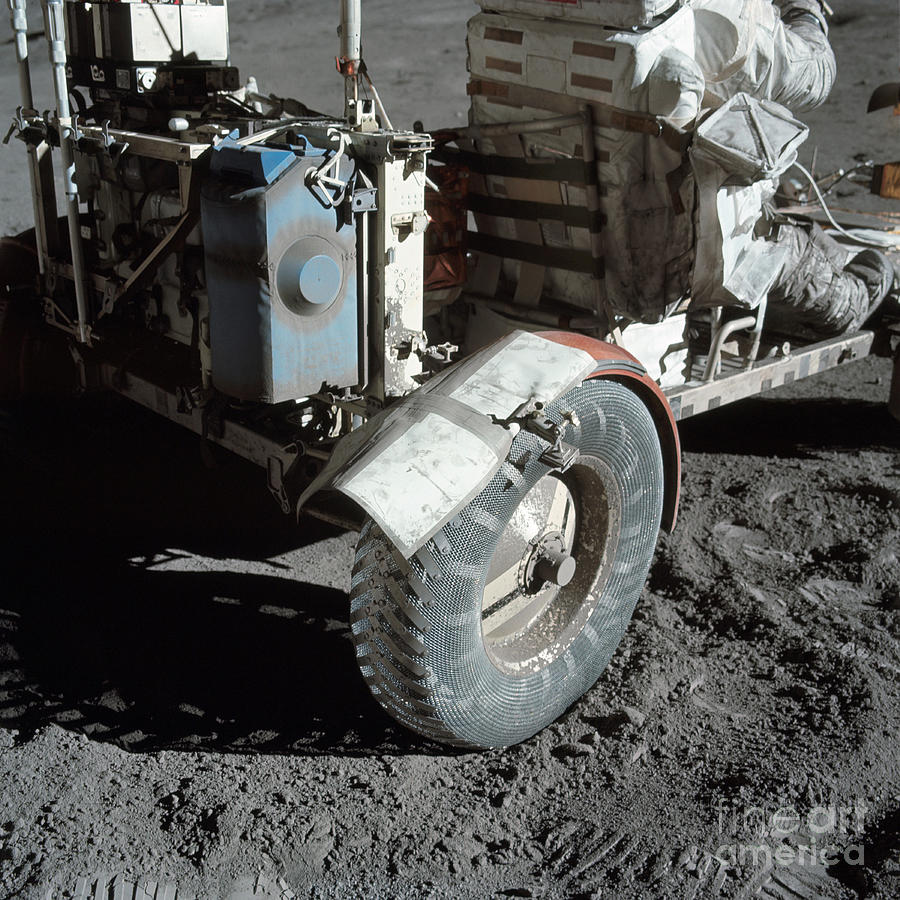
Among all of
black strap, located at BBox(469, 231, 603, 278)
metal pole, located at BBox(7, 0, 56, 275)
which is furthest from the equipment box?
metal pole, located at BBox(7, 0, 56, 275)

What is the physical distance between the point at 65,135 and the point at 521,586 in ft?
6.92

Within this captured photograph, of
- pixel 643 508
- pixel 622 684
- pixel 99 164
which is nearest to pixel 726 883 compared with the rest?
pixel 622 684

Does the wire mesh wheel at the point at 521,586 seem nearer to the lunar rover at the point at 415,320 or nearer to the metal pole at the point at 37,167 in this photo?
the lunar rover at the point at 415,320

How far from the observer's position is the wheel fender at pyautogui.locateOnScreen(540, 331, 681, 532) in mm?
2855

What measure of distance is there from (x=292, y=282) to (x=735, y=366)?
2059 mm

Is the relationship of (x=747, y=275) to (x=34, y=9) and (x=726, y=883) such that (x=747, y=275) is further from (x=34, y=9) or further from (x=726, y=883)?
(x=34, y=9)

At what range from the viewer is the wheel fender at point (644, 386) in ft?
9.37

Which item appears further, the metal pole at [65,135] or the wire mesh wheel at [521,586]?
the metal pole at [65,135]

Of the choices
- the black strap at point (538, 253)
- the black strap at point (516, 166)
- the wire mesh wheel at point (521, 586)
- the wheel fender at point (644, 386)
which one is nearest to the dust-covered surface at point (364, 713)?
the wire mesh wheel at point (521, 586)

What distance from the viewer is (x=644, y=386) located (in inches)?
119

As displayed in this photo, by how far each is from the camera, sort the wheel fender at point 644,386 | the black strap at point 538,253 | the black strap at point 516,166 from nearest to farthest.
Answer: the wheel fender at point 644,386
the black strap at point 516,166
the black strap at point 538,253

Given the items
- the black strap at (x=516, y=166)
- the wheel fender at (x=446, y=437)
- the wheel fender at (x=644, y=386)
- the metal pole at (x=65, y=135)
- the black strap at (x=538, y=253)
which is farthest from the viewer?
the black strap at (x=538, y=253)

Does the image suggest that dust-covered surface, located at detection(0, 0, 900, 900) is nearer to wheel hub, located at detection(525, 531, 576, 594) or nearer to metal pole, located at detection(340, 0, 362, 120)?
wheel hub, located at detection(525, 531, 576, 594)

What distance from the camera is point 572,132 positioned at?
131 inches
